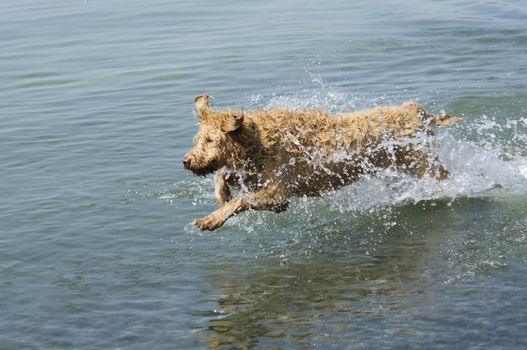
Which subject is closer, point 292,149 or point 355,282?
point 355,282

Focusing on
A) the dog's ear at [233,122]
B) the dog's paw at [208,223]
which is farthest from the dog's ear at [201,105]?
the dog's paw at [208,223]

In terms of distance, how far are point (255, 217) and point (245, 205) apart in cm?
130

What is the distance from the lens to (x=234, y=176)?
28.5ft

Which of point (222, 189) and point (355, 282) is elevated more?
point (222, 189)

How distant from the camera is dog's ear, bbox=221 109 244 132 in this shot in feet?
26.8

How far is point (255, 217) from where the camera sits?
380 inches

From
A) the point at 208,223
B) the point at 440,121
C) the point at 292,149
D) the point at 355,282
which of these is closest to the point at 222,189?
the point at 208,223

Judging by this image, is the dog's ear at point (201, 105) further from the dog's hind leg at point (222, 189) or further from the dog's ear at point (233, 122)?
the dog's hind leg at point (222, 189)

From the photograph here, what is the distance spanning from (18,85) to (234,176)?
30.4 feet

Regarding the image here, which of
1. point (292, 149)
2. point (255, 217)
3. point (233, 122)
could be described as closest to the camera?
point (233, 122)

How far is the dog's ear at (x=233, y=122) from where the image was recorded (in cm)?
817

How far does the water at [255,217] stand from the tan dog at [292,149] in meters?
0.45

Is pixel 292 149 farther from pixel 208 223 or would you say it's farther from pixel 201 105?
pixel 208 223

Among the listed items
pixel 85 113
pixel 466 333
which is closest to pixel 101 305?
pixel 466 333
